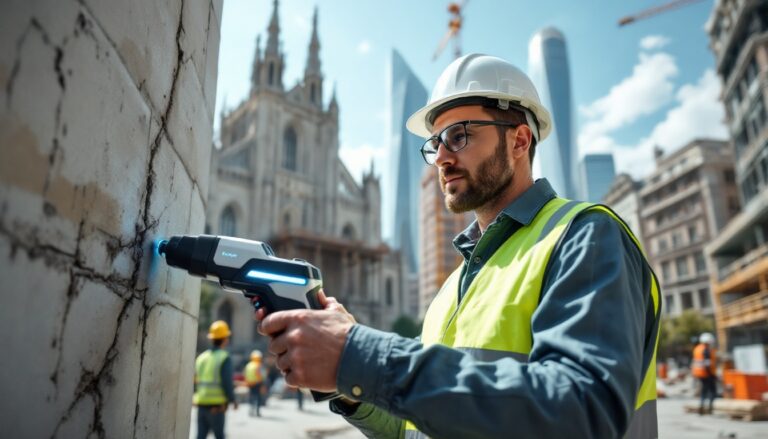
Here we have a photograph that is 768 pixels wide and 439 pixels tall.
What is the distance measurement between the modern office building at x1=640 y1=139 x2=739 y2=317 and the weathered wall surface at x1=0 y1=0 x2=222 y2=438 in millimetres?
42805

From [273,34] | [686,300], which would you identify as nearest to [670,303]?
[686,300]

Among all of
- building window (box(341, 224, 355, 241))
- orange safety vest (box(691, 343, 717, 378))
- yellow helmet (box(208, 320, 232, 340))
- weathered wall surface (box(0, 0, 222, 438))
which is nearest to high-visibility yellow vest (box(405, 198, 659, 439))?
weathered wall surface (box(0, 0, 222, 438))

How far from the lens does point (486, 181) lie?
4.81 ft

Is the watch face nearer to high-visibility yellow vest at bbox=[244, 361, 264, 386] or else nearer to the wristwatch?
the wristwatch

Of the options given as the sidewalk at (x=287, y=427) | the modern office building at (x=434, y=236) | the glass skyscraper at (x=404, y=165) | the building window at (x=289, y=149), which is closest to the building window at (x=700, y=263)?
the building window at (x=289, y=149)

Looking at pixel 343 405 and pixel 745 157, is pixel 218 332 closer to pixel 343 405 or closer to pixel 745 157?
pixel 343 405

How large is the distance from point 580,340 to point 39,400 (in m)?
0.89

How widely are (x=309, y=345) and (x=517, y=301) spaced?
1.56 ft

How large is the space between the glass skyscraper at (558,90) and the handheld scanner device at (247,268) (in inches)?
2456

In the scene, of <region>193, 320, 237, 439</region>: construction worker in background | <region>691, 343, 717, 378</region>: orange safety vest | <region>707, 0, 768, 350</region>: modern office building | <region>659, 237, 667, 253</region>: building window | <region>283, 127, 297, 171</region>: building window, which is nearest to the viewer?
<region>193, 320, 237, 439</region>: construction worker in background

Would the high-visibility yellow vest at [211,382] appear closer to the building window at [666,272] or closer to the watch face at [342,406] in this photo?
the watch face at [342,406]

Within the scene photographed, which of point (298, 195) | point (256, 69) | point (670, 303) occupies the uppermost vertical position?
point (256, 69)

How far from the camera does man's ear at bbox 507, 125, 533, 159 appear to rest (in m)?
1.53

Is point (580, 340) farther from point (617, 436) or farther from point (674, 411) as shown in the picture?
point (674, 411)
